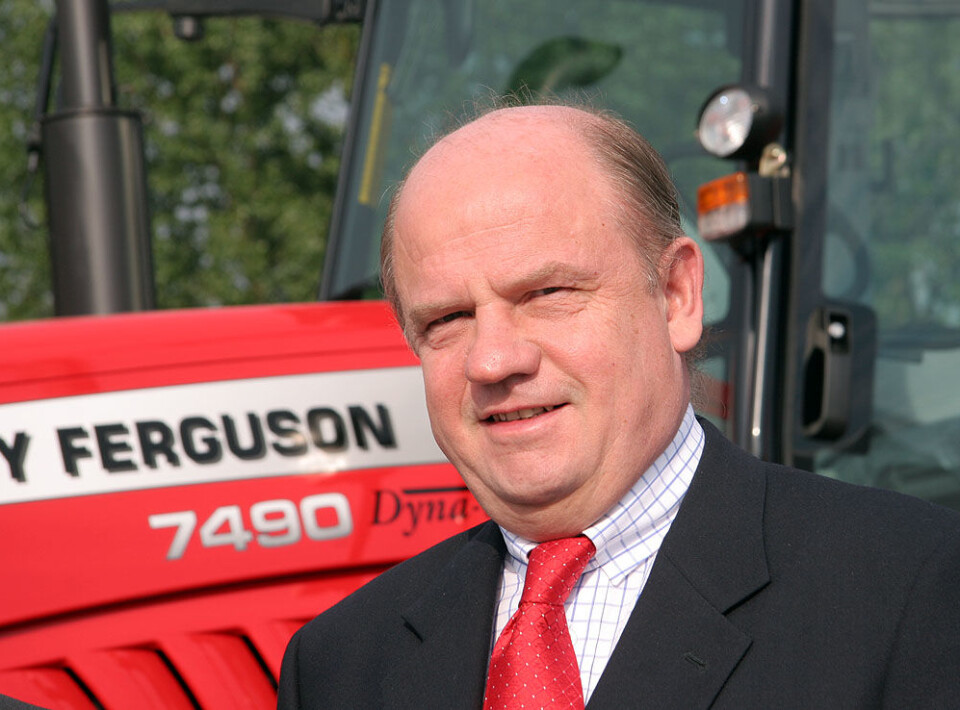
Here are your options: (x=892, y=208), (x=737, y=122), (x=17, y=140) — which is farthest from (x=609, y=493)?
(x=17, y=140)

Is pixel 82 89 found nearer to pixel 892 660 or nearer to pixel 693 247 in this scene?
pixel 693 247

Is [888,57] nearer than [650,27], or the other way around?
[888,57]

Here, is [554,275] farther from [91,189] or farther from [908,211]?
[91,189]

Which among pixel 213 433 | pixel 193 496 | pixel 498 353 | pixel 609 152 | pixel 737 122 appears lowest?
pixel 193 496

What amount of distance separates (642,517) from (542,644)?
0.67 feet

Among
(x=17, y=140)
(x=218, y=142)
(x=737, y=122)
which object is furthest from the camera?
(x=17, y=140)

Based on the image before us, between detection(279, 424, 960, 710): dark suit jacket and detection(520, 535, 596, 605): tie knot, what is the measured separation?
95 mm

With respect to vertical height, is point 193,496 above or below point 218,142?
above

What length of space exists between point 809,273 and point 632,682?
1.51 meters

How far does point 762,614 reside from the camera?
1.52 m

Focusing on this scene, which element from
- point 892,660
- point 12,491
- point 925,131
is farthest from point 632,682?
point 925,131

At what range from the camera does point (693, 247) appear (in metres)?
1.72

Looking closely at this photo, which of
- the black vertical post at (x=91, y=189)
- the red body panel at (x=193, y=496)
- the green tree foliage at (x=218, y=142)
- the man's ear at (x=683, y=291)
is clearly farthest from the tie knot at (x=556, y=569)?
the green tree foliage at (x=218, y=142)

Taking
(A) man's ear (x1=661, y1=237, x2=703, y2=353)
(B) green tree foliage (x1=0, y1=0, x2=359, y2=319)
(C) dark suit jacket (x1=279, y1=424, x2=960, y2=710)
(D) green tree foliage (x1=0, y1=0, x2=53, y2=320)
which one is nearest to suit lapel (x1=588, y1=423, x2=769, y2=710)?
(C) dark suit jacket (x1=279, y1=424, x2=960, y2=710)
